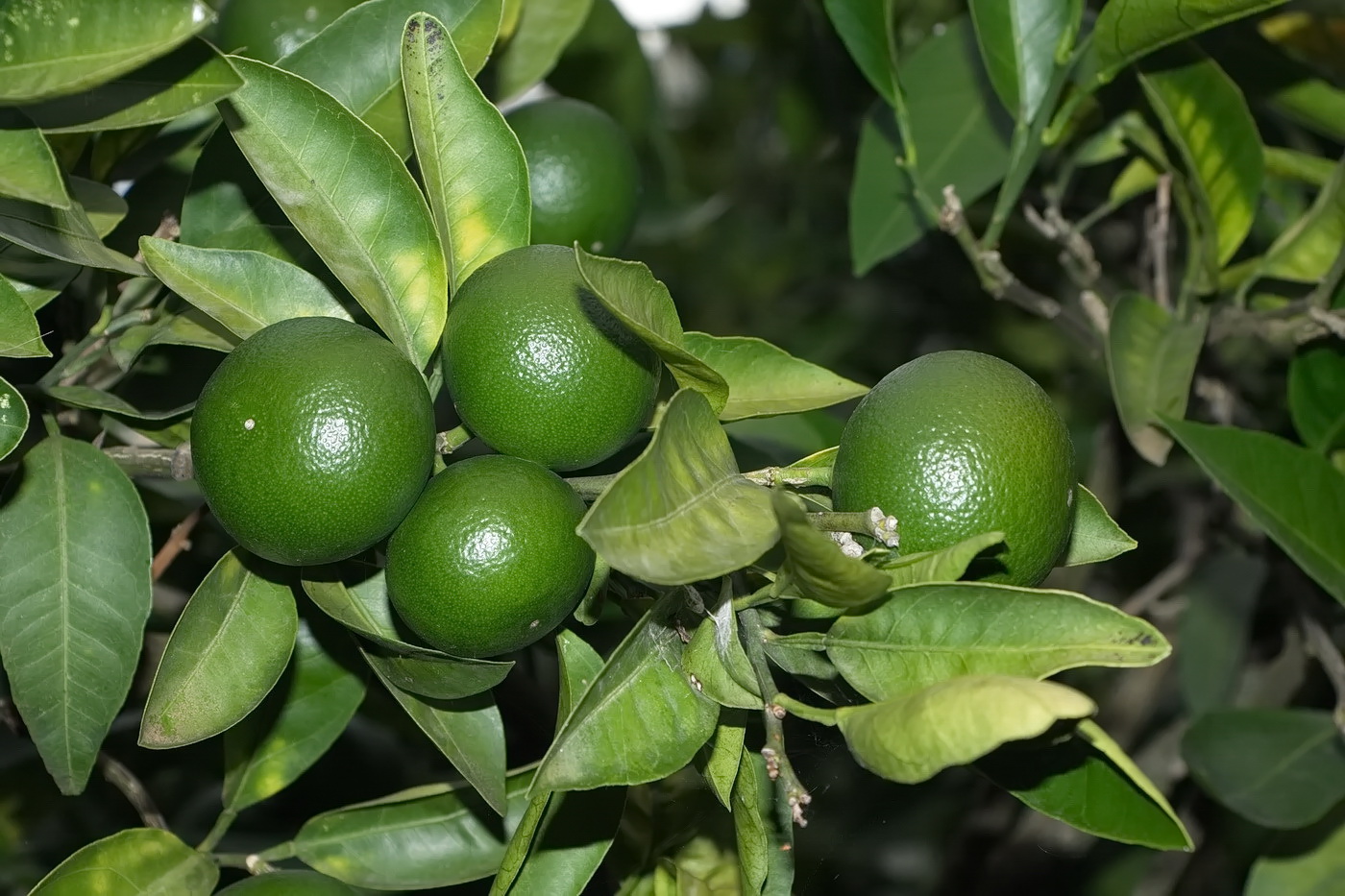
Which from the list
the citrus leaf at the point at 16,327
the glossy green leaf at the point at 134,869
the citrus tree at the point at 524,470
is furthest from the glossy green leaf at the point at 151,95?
the glossy green leaf at the point at 134,869

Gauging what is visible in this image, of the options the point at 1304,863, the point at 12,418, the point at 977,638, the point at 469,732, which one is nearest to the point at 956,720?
the point at 977,638

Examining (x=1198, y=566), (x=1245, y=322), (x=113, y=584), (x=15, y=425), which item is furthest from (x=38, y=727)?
(x=1198, y=566)

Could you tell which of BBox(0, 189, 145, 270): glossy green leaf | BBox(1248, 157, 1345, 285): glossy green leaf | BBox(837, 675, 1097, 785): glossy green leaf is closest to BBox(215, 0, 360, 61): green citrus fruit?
BBox(0, 189, 145, 270): glossy green leaf

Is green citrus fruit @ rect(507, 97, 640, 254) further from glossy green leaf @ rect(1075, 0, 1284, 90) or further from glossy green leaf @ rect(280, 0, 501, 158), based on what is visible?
glossy green leaf @ rect(1075, 0, 1284, 90)

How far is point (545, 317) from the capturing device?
0.91m

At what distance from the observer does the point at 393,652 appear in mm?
997

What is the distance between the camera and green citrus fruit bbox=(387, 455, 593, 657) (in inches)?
34.3

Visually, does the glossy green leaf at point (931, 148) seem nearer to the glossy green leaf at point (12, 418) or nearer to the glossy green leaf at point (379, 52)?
the glossy green leaf at point (379, 52)

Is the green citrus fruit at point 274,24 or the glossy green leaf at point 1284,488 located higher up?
the green citrus fruit at point 274,24

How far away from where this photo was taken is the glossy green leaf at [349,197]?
0.95m

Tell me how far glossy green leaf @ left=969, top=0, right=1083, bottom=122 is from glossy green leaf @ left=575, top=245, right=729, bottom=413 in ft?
2.26

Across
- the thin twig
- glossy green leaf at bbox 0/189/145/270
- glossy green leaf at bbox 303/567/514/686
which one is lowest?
the thin twig

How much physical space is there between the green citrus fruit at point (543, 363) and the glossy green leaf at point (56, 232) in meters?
0.27

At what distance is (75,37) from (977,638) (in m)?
0.75
